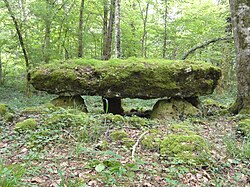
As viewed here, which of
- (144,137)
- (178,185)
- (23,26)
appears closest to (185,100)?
(144,137)

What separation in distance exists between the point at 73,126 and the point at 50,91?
2.51 meters

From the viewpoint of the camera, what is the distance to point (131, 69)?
6.26m

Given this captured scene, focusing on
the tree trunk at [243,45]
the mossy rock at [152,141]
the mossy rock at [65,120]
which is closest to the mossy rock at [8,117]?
the mossy rock at [65,120]

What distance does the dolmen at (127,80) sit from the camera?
6203 millimetres

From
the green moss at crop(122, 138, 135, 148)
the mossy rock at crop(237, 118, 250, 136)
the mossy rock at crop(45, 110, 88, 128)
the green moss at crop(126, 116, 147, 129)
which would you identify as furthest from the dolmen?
the green moss at crop(122, 138, 135, 148)

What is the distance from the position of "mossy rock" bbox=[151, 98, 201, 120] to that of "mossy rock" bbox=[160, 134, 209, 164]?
2.57 metres

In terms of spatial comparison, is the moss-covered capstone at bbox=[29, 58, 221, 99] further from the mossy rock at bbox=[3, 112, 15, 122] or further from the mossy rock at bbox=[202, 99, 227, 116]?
the mossy rock at bbox=[3, 112, 15, 122]

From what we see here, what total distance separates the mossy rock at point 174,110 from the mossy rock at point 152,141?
226cm

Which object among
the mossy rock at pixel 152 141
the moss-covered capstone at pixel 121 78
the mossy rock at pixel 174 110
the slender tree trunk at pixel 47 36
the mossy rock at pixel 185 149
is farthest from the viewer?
the slender tree trunk at pixel 47 36

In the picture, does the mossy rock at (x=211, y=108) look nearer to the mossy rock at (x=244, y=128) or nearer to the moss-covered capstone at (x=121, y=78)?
the moss-covered capstone at (x=121, y=78)

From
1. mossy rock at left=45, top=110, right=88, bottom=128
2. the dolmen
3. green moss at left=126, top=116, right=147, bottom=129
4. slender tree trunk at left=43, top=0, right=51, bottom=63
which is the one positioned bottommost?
green moss at left=126, top=116, right=147, bottom=129

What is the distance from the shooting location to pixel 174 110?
652cm

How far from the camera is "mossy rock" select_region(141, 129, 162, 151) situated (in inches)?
143

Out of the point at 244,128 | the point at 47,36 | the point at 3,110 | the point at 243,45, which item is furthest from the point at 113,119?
the point at 47,36
